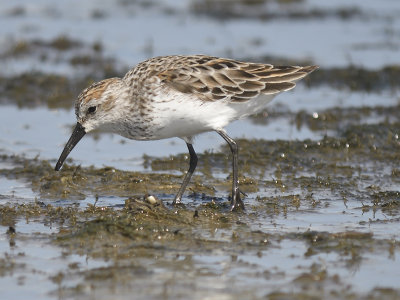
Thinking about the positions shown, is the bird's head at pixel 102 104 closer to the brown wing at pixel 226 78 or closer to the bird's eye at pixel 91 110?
the bird's eye at pixel 91 110

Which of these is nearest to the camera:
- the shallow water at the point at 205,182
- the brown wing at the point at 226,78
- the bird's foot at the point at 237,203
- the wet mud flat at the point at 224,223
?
the wet mud flat at the point at 224,223

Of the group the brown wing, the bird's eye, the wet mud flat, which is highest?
the brown wing

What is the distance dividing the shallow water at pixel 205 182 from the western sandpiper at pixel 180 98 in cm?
83

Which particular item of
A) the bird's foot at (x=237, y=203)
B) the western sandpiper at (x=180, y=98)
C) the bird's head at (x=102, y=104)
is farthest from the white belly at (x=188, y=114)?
the bird's foot at (x=237, y=203)

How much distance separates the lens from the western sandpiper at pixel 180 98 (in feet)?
29.5

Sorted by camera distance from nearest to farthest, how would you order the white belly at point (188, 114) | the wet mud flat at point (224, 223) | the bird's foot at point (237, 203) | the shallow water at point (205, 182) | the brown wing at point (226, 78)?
the wet mud flat at point (224, 223) < the shallow water at point (205, 182) < the white belly at point (188, 114) < the brown wing at point (226, 78) < the bird's foot at point (237, 203)

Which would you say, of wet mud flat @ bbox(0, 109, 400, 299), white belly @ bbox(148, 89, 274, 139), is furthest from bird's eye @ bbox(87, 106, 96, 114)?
wet mud flat @ bbox(0, 109, 400, 299)

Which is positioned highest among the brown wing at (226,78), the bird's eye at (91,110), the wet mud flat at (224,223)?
the brown wing at (226,78)

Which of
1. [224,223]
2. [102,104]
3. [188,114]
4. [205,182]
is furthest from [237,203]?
[102,104]

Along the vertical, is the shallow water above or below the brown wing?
below

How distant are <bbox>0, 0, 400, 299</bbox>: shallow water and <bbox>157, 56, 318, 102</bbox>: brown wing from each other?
1.27 metres

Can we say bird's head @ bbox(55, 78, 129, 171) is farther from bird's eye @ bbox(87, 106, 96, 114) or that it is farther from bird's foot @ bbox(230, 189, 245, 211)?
bird's foot @ bbox(230, 189, 245, 211)

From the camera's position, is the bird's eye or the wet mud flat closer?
the wet mud flat

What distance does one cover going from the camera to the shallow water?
703cm
